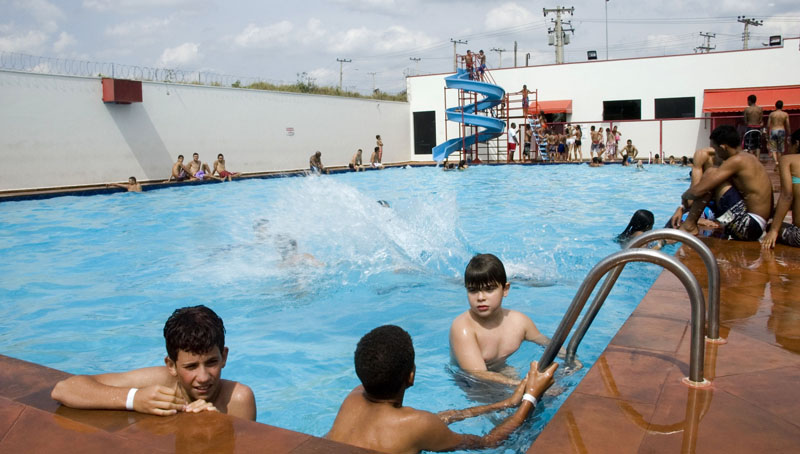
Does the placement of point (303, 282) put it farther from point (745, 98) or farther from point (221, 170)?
point (745, 98)

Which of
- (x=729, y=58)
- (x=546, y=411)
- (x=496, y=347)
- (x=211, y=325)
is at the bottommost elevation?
(x=546, y=411)

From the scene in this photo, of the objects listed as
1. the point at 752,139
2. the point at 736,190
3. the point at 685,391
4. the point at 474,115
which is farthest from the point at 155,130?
the point at 685,391

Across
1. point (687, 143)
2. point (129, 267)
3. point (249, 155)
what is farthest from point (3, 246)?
point (687, 143)

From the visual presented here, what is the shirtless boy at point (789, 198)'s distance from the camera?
5453mm

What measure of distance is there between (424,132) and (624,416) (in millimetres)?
31519

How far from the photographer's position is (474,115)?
83.0 ft

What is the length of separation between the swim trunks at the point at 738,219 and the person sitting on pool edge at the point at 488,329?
3498mm

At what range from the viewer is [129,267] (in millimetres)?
8500

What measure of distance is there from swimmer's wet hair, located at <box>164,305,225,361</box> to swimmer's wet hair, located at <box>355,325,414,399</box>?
0.62 metres

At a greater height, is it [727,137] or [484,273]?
[727,137]

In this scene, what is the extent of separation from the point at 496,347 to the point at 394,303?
9.03 feet

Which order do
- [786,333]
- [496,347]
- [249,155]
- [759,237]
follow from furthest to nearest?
[249,155] → [759,237] → [496,347] → [786,333]

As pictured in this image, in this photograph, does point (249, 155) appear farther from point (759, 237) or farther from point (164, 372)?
point (164, 372)

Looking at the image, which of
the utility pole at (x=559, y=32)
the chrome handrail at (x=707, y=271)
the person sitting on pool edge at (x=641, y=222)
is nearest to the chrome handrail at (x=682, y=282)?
the chrome handrail at (x=707, y=271)
